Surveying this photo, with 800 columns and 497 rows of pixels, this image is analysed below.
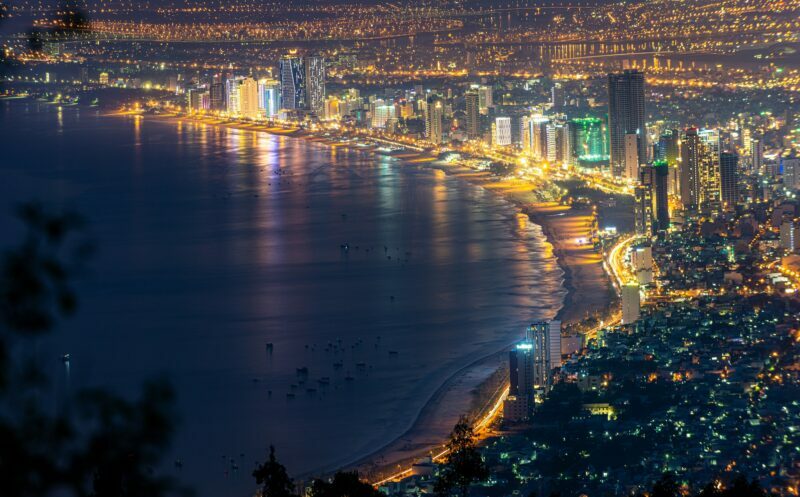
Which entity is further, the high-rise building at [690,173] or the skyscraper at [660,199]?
the high-rise building at [690,173]

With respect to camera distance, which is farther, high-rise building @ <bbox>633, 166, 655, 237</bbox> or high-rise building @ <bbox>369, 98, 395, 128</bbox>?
high-rise building @ <bbox>369, 98, 395, 128</bbox>

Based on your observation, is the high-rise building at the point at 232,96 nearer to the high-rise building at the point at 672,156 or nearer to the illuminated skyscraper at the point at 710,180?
the high-rise building at the point at 672,156

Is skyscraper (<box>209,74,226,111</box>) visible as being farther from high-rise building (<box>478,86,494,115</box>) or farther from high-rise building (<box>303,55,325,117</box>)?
high-rise building (<box>478,86,494,115</box>)

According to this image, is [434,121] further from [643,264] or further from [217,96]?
[643,264]

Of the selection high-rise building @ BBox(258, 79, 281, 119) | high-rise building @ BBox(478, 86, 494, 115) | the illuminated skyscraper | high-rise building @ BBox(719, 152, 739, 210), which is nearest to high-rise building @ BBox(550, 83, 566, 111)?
high-rise building @ BBox(478, 86, 494, 115)

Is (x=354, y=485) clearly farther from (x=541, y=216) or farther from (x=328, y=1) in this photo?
(x=328, y=1)

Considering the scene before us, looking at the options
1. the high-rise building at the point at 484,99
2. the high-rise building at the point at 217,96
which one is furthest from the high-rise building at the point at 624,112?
the high-rise building at the point at 217,96
